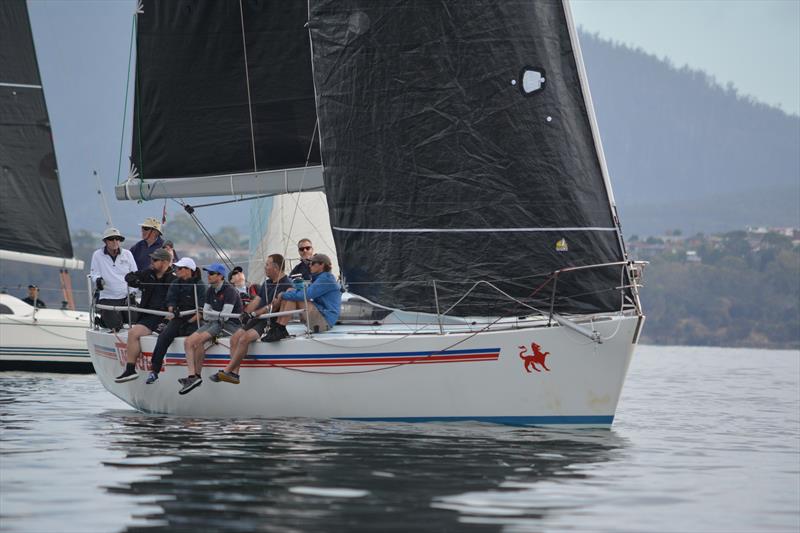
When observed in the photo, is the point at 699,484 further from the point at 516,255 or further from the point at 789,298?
the point at 789,298

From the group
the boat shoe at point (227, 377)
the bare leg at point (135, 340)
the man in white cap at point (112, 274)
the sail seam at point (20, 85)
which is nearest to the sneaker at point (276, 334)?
the boat shoe at point (227, 377)

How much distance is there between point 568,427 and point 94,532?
660cm

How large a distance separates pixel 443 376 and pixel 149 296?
3864 mm

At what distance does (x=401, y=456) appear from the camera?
11.9m

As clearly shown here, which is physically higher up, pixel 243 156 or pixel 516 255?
pixel 243 156

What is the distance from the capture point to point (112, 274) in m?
16.6

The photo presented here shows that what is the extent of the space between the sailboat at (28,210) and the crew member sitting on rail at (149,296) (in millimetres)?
10010

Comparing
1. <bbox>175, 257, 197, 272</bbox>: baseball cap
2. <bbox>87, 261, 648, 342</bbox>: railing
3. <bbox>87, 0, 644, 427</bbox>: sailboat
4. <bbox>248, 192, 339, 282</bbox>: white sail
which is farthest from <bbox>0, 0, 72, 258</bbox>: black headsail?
<bbox>87, 261, 648, 342</bbox>: railing

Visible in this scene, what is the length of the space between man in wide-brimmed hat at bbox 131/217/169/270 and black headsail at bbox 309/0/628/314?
2980 mm

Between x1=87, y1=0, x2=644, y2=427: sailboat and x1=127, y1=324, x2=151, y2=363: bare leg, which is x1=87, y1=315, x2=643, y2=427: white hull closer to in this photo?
x1=87, y1=0, x2=644, y2=427: sailboat

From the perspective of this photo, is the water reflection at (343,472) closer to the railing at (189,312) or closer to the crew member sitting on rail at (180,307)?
the crew member sitting on rail at (180,307)

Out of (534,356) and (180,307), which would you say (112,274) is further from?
(534,356)

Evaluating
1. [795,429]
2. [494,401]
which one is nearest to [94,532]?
[494,401]

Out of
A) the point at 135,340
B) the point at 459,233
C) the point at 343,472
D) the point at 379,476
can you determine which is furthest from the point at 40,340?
the point at 379,476
